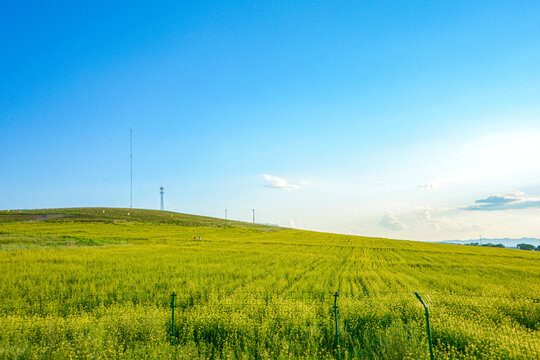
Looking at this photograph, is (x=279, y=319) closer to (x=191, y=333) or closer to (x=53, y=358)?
(x=191, y=333)

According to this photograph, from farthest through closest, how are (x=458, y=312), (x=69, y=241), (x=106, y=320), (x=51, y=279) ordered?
(x=69, y=241), (x=51, y=279), (x=458, y=312), (x=106, y=320)

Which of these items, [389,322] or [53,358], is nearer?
[53,358]

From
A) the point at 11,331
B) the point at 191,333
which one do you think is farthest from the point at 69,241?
the point at 191,333

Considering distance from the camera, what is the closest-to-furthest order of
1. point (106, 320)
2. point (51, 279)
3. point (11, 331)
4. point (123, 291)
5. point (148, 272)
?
point (11, 331) < point (106, 320) < point (123, 291) < point (51, 279) < point (148, 272)

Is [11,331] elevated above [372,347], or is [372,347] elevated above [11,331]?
[11,331]

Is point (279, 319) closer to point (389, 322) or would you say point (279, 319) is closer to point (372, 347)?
point (372, 347)

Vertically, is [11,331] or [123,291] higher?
[11,331]

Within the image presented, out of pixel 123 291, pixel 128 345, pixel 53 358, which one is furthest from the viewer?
pixel 123 291

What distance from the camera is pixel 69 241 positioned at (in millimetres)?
37594

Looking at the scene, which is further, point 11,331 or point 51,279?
point 51,279

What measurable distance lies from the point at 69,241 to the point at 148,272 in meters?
25.7

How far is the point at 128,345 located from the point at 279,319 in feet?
13.3

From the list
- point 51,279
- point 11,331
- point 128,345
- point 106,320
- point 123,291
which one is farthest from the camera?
point 51,279

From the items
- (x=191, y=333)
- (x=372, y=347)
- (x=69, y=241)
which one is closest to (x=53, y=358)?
(x=191, y=333)
